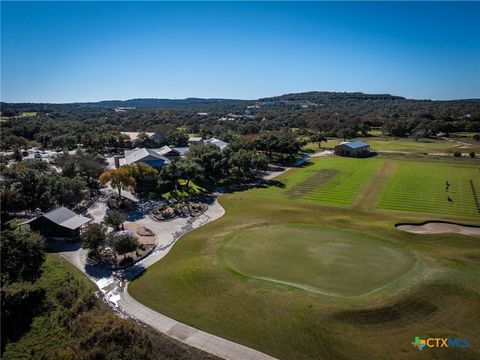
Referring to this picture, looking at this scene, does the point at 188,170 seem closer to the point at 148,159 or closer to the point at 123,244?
the point at 148,159

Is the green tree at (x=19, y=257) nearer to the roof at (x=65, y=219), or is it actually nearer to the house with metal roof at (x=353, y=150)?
the roof at (x=65, y=219)

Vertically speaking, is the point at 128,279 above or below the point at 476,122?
below

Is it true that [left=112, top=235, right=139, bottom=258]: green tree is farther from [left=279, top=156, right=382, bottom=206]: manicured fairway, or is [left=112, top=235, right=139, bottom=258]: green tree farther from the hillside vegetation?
[left=279, top=156, right=382, bottom=206]: manicured fairway

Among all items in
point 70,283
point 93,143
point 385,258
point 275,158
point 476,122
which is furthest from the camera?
point 476,122

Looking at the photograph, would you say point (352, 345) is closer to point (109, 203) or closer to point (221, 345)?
point (221, 345)

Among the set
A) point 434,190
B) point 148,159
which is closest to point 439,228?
point 434,190

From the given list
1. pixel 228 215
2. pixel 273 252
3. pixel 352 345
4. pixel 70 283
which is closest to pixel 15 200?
pixel 70 283
